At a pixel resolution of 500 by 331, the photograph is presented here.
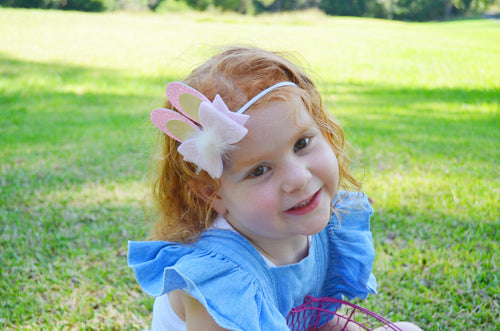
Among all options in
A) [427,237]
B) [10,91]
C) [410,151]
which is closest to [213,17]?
[10,91]

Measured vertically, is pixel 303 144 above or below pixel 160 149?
above

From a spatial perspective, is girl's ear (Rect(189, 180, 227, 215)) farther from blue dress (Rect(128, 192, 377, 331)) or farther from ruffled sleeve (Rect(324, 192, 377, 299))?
ruffled sleeve (Rect(324, 192, 377, 299))

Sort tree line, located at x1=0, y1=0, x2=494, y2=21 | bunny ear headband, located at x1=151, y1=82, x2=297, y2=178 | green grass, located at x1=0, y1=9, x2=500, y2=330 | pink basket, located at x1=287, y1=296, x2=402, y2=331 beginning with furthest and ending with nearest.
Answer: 1. tree line, located at x1=0, y1=0, x2=494, y2=21
2. green grass, located at x1=0, y1=9, x2=500, y2=330
3. pink basket, located at x1=287, y1=296, x2=402, y2=331
4. bunny ear headband, located at x1=151, y1=82, x2=297, y2=178

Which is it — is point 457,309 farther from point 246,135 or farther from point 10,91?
point 10,91

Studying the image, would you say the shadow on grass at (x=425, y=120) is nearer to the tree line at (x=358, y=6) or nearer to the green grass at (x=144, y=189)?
the green grass at (x=144, y=189)

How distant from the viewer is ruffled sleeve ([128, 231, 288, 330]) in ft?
3.90

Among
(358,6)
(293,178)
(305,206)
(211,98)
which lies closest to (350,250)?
(305,206)

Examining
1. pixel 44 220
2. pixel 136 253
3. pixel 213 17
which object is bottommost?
pixel 213 17

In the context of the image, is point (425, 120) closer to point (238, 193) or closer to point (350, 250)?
point (350, 250)

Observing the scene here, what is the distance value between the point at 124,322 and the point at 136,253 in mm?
698

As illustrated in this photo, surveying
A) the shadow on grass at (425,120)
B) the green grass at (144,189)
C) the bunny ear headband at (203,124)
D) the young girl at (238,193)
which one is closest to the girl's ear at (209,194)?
the young girl at (238,193)

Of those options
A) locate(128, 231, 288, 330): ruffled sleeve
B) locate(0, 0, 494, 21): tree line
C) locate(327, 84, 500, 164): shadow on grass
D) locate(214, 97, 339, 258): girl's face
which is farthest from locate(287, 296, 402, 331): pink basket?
locate(0, 0, 494, 21): tree line

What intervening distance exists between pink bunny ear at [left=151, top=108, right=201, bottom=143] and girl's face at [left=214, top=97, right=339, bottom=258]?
144 millimetres

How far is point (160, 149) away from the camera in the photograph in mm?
1630
